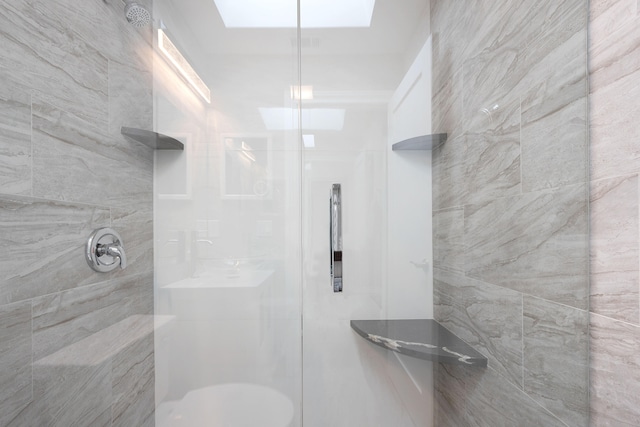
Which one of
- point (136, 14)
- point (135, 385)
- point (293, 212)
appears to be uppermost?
point (136, 14)

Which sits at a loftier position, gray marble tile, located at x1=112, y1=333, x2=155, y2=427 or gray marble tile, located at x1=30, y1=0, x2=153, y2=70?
gray marble tile, located at x1=30, y1=0, x2=153, y2=70

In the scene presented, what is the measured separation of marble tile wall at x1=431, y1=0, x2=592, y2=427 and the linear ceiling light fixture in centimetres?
84

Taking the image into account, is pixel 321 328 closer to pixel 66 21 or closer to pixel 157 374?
pixel 157 374

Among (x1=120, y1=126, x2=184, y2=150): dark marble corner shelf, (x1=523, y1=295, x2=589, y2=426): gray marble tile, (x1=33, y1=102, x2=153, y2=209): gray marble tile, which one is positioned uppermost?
(x1=120, y1=126, x2=184, y2=150): dark marble corner shelf

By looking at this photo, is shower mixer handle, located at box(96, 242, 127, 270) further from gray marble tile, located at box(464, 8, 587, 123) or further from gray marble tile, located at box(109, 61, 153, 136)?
gray marble tile, located at box(464, 8, 587, 123)

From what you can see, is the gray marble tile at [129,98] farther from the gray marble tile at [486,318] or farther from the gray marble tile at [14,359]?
the gray marble tile at [486,318]

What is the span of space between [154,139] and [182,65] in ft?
0.89

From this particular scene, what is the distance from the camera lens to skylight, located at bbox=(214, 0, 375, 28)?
3.61 ft

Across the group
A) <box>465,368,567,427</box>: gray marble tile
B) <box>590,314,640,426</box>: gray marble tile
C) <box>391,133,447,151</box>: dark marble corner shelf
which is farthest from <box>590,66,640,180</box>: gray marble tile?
<box>465,368,567,427</box>: gray marble tile

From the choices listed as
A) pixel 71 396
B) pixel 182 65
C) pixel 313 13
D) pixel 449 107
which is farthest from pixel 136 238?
pixel 449 107

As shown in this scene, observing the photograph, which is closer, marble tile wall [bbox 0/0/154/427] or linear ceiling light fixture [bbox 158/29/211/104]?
marble tile wall [bbox 0/0/154/427]

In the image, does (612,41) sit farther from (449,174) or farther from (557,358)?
(557,358)

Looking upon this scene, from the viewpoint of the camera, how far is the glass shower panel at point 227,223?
1.03 meters

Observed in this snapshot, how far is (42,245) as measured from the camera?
28.2 inches
